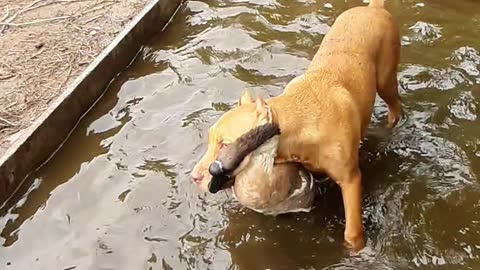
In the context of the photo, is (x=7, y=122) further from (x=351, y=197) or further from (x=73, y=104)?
(x=351, y=197)

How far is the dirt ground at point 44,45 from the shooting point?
22.6 feet

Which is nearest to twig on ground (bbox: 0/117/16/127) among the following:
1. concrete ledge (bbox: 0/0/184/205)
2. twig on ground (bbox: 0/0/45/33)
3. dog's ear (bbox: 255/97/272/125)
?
concrete ledge (bbox: 0/0/184/205)

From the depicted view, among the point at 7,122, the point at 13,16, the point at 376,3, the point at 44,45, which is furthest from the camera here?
the point at 13,16

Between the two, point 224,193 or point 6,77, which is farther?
point 6,77

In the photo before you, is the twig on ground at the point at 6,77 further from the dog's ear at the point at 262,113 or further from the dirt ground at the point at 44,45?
the dog's ear at the point at 262,113

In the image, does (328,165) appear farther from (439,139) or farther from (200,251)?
(439,139)

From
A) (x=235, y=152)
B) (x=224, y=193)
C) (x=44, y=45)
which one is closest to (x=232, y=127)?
(x=235, y=152)

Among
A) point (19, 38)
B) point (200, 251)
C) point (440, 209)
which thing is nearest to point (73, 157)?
point (200, 251)

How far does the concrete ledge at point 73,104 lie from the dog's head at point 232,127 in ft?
6.98

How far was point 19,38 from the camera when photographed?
26.3 feet

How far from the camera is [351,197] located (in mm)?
4789

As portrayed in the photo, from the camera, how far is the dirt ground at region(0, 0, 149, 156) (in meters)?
6.89

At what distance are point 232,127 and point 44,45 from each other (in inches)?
163

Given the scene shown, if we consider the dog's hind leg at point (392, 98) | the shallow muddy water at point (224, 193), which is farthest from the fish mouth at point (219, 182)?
the dog's hind leg at point (392, 98)
